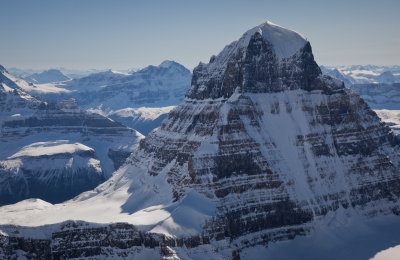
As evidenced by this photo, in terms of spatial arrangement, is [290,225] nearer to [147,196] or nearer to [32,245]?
[147,196]

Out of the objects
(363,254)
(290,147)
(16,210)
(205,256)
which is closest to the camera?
(205,256)

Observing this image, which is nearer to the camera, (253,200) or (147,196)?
(253,200)

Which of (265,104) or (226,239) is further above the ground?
(265,104)

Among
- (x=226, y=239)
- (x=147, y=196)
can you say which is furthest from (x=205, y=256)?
(x=147, y=196)

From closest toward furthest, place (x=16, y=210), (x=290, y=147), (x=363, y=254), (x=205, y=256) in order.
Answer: (x=205, y=256), (x=363, y=254), (x=16, y=210), (x=290, y=147)

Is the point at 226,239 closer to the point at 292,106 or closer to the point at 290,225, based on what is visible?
the point at 290,225

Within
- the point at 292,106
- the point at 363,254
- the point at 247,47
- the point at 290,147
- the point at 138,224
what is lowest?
the point at 363,254
